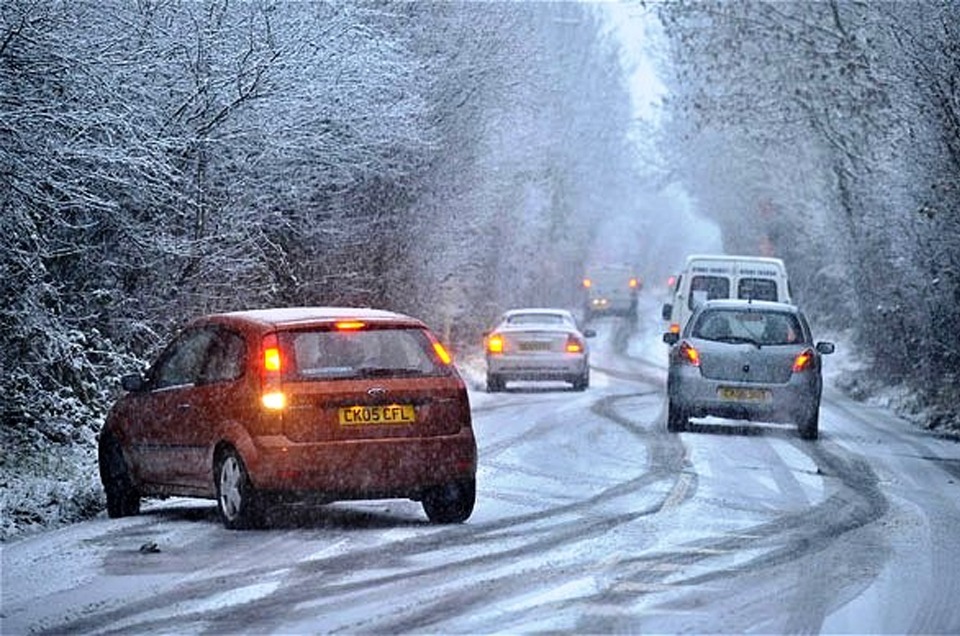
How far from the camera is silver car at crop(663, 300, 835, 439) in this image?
883 inches

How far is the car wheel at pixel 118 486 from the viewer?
46.8 ft

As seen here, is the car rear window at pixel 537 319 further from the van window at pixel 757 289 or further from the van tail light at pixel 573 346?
the van window at pixel 757 289

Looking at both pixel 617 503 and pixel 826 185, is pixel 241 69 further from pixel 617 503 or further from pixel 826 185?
pixel 826 185

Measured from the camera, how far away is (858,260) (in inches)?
1491

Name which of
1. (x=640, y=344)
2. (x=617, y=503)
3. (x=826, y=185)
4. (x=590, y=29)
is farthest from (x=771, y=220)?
(x=617, y=503)

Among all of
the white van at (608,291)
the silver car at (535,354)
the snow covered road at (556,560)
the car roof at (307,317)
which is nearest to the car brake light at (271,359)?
the car roof at (307,317)

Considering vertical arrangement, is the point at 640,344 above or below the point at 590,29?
below

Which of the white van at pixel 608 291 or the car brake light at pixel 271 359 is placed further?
the white van at pixel 608 291

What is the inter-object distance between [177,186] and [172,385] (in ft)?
25.8

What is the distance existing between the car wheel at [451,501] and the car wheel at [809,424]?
960 cm

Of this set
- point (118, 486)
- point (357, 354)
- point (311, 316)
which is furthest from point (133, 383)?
point (357, 354)

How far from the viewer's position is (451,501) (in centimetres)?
1342

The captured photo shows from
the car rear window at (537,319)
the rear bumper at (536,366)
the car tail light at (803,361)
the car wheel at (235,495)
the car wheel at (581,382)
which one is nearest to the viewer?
the car wheel at (235,495)

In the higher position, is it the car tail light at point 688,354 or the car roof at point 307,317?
the car roof at point 307,317
